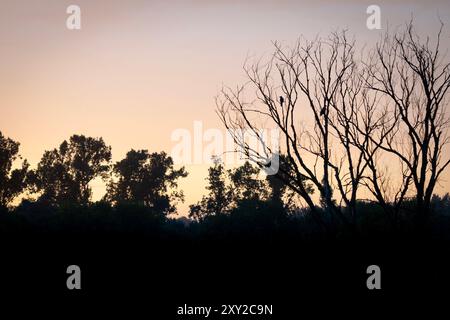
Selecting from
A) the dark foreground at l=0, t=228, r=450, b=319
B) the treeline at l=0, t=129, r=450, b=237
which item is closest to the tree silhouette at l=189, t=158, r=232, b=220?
the treeline at l=0, t=129, r=450, b=237

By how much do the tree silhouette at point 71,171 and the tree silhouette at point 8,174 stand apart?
5.19m

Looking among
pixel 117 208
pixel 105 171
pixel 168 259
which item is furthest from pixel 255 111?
pixel 105 171

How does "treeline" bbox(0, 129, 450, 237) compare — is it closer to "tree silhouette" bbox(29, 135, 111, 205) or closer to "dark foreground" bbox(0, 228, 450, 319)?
"tree silhouette" bbox(29, 135, 111, 205)

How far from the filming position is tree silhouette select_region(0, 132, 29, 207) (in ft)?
169

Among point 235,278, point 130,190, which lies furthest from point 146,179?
point 235,278

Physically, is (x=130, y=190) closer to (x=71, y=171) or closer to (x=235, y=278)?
(x=71, y=171)

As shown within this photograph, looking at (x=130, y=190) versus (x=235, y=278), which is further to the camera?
(x=130, y=190)

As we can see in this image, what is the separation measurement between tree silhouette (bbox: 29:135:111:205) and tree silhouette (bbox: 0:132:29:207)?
5.19 metres

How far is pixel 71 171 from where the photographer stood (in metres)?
59.8

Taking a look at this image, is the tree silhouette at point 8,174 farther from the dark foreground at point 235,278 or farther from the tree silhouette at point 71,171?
the dark foreground at point 235,278

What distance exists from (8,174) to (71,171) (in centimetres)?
887

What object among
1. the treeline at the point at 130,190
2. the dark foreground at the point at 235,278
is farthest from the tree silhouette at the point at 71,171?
the dark foreground at the point at 235,278

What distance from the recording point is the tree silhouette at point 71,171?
59.2 m
